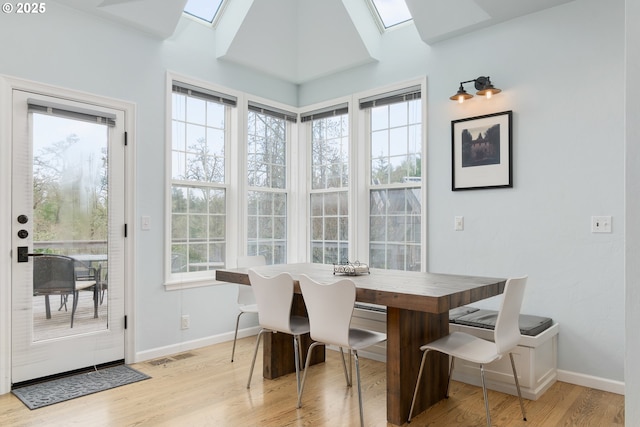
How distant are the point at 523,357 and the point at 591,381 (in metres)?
0.63

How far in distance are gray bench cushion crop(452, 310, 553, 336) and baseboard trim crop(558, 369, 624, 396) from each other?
1.24 feet

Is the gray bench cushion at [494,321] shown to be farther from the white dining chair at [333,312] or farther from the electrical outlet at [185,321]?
the electrical outlet at [185,321]

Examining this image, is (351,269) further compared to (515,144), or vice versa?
(515,144)

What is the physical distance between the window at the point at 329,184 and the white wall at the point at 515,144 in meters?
0.93

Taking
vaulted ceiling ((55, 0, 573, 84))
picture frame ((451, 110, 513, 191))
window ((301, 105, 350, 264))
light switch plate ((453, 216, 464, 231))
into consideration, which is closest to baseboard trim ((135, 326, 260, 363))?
window ((301, 105, 350, 264))

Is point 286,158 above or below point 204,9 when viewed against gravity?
below

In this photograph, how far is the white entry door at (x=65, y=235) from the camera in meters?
2.95

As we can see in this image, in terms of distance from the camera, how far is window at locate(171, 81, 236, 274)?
385cm

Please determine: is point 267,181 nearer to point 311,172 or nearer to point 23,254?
point 311,172

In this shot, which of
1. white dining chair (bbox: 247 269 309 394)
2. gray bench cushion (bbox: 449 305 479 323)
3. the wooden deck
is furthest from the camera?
gray bench cushion (bbox: 449 305 479 323)

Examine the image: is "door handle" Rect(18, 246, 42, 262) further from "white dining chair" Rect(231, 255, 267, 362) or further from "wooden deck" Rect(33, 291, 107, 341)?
"white dining chair" Rect(231, 255, 267, 362)

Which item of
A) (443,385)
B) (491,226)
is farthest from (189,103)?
(443,385)

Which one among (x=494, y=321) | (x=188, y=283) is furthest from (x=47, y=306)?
(x=494, y=321)

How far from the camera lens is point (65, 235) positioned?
317cm
